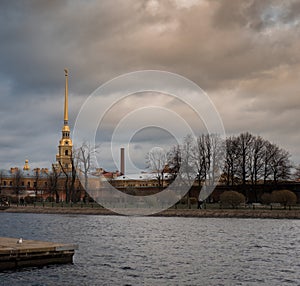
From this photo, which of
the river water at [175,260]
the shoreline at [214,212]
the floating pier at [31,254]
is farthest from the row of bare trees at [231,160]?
the floating pier at [31,254]

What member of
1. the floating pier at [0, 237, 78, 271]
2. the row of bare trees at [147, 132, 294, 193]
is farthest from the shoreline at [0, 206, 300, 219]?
the floating pier at [0, 237, 78, 271]

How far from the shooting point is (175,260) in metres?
30.0

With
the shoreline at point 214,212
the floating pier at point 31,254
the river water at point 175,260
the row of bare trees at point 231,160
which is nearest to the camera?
the river water at point 175,260

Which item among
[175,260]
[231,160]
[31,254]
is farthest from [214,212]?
[31,254]

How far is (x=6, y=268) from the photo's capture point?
986 inches

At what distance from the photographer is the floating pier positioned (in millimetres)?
25297

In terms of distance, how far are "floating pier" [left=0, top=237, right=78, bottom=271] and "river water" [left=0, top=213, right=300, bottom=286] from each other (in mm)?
585

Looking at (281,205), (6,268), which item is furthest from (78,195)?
(6,268)

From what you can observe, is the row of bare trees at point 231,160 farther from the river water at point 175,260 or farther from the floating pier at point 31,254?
the floating pier at point 31,254

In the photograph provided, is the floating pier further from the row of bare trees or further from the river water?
the row of bare trees

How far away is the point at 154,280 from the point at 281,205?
52891 mm

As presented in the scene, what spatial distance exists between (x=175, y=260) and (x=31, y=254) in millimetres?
8317

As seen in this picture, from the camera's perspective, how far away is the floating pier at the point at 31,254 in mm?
25297

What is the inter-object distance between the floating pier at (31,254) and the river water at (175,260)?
585 mm
